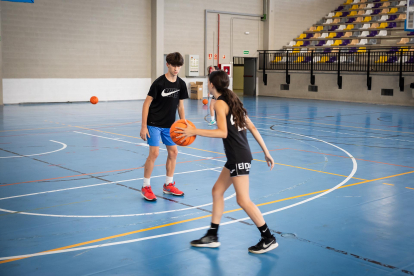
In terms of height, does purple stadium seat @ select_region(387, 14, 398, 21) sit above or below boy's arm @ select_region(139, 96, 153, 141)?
above

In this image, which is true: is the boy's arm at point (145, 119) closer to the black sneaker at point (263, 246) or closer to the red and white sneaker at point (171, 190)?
the red and white sneaker at point (171, 190)

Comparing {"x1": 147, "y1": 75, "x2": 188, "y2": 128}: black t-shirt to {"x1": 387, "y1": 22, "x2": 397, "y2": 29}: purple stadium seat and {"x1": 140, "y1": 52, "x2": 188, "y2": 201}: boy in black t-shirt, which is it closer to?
{"x1": 140, "y1": 52, "x2": 188, "y2": 201}: boy in black t-shirt

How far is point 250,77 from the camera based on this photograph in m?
34.9

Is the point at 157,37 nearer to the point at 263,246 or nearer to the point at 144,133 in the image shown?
the point at 144,133

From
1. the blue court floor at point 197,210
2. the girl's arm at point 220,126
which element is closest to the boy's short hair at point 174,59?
the blue court floor at point 197,210

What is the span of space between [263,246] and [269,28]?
30639mm

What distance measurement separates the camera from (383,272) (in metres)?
4.33

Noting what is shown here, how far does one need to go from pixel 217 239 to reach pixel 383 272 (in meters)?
1.67

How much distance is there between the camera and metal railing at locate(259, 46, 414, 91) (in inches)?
1031

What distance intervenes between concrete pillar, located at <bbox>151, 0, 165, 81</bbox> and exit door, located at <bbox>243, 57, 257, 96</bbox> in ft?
26.2

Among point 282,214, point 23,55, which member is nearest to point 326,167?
point 282,214

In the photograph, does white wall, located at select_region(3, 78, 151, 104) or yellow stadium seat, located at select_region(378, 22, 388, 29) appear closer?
white wall, located at select_region(3, 78, 151, 104)

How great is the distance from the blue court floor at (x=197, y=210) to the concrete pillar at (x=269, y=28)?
22294 mm

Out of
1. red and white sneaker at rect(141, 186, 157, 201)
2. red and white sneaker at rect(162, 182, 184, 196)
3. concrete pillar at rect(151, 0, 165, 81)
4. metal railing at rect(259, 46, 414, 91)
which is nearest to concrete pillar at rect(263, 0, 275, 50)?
metal railing at rect(259, 46, 414, 91)
